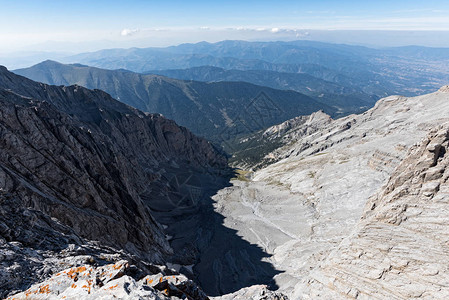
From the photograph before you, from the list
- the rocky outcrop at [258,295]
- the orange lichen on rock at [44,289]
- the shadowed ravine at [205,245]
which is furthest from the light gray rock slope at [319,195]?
the orange lichen on rock at [44,289]

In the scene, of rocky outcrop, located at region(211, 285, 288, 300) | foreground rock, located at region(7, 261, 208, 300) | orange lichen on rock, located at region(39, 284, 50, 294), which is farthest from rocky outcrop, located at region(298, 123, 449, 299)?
orange lichen on rock, located at region(39, 284, 50, 294)

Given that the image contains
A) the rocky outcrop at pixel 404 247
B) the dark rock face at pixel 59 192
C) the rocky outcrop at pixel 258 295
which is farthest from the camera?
the rocky outcrop at pixel 404 247

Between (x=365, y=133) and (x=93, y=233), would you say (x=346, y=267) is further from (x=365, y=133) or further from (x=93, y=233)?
(x=365, y=133)

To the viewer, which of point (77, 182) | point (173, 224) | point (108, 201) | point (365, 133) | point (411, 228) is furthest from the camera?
point (365, 133)

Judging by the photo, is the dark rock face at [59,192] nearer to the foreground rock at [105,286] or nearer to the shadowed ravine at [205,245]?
the foreground rock at [105,286]

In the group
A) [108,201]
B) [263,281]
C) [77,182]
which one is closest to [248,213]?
[263,281]

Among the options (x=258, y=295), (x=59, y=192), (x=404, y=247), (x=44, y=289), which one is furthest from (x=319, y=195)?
(x=44, y=289)

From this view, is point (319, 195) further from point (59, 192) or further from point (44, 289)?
point (44, 289)

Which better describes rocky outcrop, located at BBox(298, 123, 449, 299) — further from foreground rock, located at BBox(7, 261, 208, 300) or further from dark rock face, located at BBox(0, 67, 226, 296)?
dark rock face, located at BBox(0, 67, 226, 296)
